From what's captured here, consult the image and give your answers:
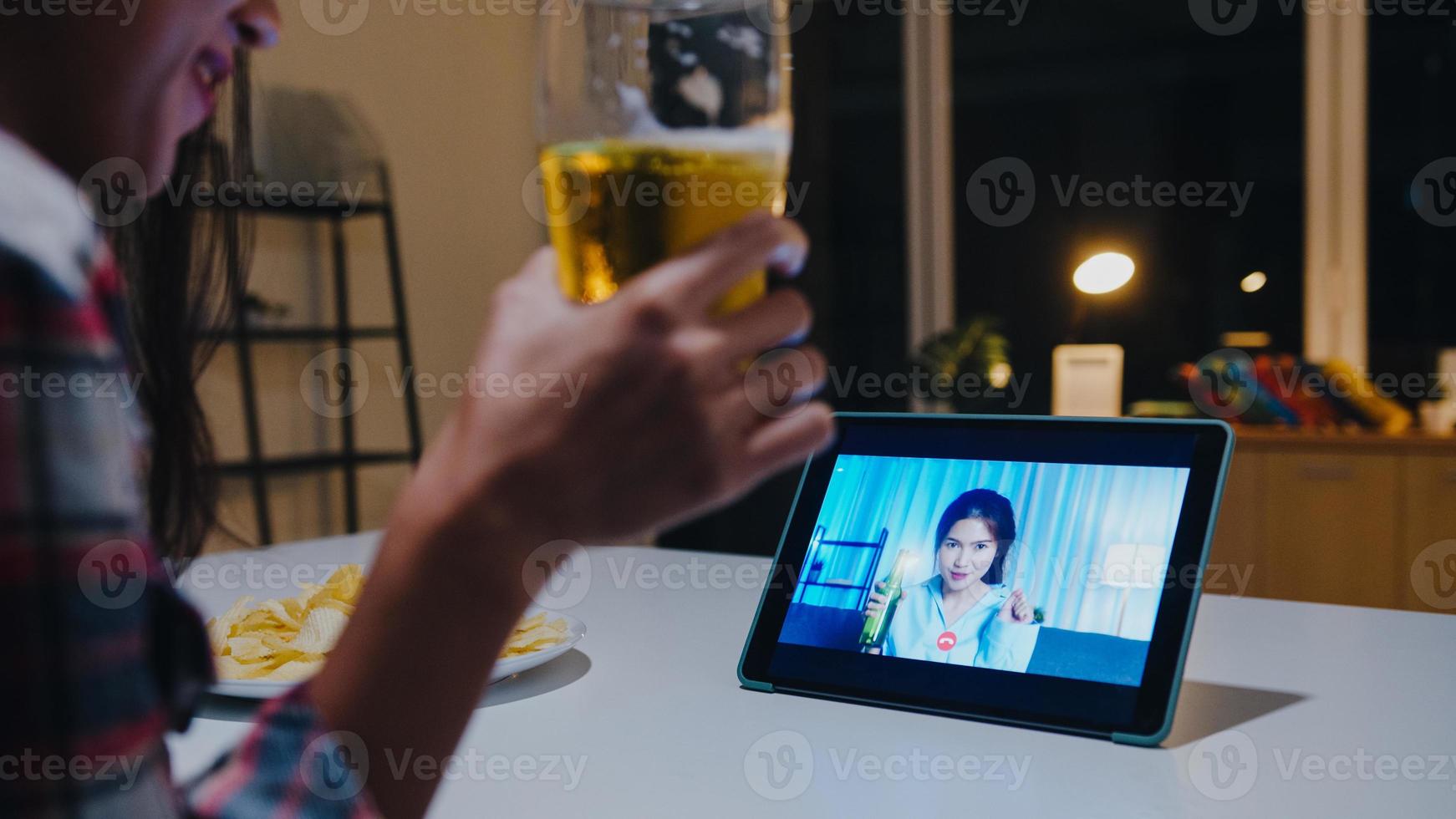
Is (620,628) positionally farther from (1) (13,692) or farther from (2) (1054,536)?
(1) (13,692)

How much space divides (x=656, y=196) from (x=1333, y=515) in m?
3.43

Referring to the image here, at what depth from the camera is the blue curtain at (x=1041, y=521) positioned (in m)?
0.80

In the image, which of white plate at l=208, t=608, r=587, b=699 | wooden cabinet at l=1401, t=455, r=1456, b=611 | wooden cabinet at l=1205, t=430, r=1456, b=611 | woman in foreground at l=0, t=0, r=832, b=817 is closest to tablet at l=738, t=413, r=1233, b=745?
A: white plate at l=208, t=608, r=587, b=699

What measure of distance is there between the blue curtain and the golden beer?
1.50 ft

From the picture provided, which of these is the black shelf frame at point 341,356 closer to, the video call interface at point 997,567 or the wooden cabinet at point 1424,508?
the wooden cabinet at point 1424,508

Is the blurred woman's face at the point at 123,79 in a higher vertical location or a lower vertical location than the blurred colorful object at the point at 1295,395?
lower

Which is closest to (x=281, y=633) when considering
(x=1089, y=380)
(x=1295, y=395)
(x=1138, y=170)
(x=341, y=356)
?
(x=1089, y=380)

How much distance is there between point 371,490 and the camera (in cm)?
444

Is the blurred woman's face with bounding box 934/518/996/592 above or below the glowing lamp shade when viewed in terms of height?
below

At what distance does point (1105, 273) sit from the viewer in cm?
405

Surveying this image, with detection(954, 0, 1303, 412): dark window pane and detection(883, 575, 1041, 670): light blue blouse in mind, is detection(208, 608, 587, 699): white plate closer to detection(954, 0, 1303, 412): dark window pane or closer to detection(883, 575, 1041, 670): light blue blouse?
detection(883, 575, 1041, 670): light blue blouse

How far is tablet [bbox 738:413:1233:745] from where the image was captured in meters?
0.77

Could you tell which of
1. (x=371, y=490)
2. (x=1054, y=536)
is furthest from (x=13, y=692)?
(x=371, y=490)

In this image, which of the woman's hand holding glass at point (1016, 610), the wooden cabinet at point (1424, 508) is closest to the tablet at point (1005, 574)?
Answer: the woman's hand holding glass at point (1016, 610)
